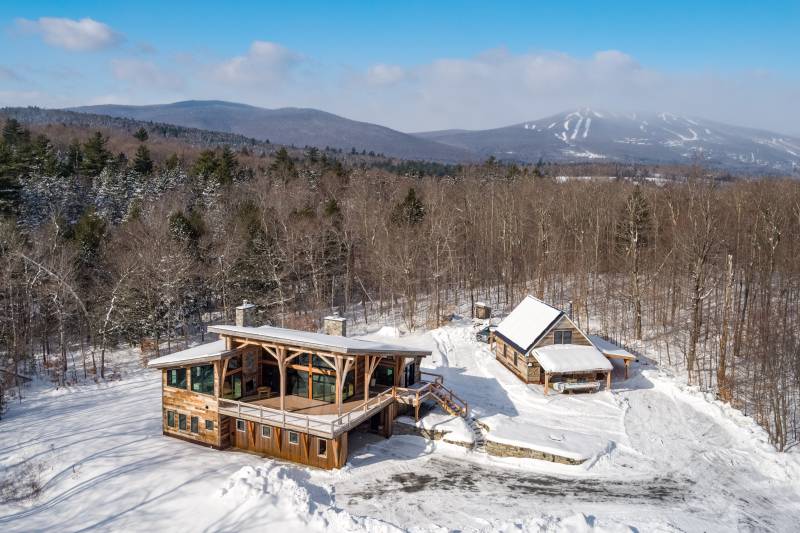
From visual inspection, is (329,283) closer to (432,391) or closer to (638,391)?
(432,391)

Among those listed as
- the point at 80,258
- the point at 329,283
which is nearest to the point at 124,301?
the point at 80,258

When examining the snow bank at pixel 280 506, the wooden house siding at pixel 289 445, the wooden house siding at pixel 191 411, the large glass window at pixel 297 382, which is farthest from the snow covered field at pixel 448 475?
the large glass window at pixel 297 382

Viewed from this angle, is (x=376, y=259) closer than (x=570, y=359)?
No

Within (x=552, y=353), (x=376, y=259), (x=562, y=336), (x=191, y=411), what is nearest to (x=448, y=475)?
(x=191, y=411)

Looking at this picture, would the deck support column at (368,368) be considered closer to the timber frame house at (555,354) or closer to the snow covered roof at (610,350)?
the timber frame house at (555,354)

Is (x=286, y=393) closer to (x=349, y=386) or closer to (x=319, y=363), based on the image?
(x=319, y=363)

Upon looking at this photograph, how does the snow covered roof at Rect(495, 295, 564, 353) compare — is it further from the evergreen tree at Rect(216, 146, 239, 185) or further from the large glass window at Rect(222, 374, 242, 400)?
the evergreen tree at Rect(216, 146, 239, 185)

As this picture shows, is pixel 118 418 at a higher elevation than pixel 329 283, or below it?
below

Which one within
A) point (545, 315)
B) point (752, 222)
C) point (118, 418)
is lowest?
point (118, 418)
